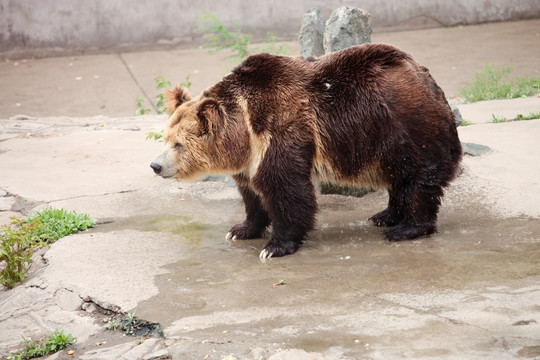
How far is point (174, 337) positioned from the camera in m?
3.83

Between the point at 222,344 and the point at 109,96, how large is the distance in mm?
9273

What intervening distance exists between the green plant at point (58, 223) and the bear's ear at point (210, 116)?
4.78 ft

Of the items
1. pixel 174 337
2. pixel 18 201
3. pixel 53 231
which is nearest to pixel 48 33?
pixel 18 201

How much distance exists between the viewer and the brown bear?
510cm

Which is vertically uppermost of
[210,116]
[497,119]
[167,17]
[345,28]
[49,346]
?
[345,28]

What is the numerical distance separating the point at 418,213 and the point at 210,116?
5.68ft

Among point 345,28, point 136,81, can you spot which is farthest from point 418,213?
point 136,81

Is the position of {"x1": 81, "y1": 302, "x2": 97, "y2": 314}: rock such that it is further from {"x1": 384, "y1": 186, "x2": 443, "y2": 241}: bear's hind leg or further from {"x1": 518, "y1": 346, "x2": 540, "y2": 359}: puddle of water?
{"x1": 518, "y1": 346, "x2": 540, "y2": 359}: puddle of water

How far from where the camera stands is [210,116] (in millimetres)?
5168

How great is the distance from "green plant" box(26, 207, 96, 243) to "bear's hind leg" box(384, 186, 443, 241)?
256 cm

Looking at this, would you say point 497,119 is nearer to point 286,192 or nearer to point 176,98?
point 286,192

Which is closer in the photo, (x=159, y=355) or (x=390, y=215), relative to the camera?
(x=159, y=355)

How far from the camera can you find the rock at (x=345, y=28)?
703 cm

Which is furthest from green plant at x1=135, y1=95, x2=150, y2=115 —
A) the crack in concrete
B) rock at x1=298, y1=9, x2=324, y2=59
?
rock at x1=298, y1=9, x2=324, y2=59
